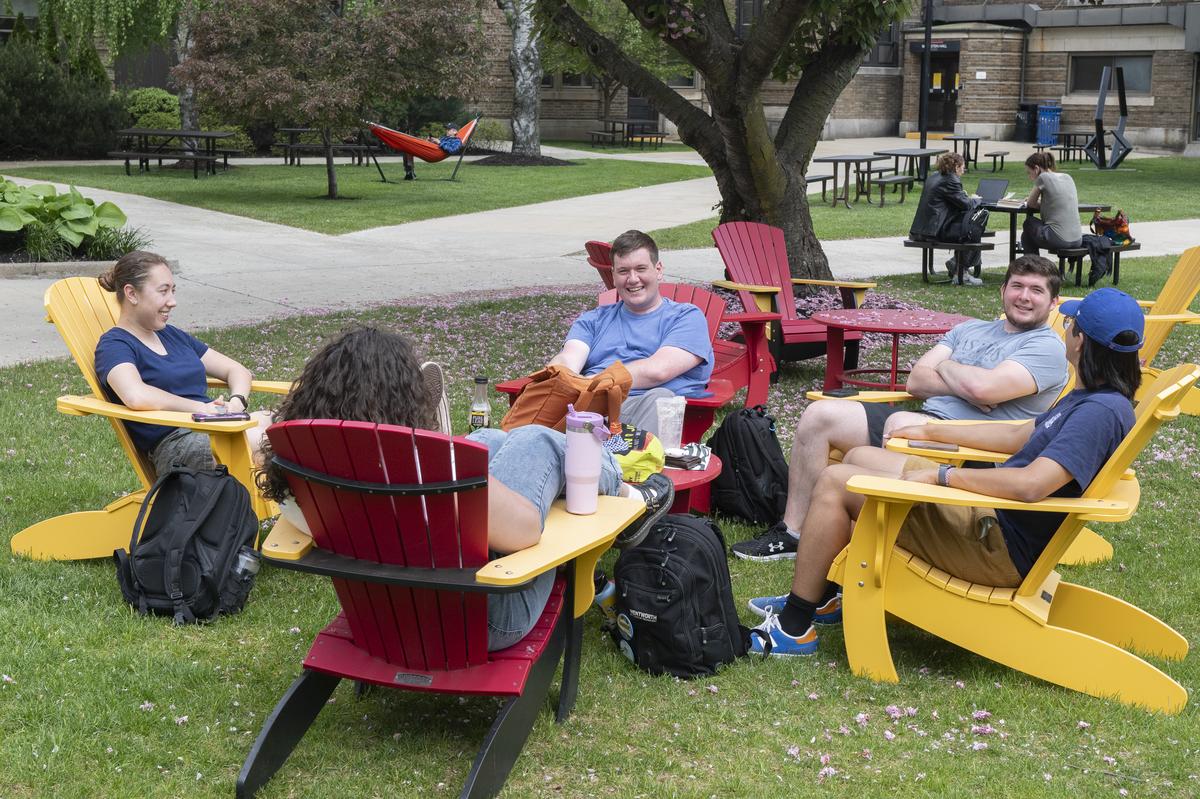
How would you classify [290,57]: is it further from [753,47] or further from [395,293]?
[753,47]

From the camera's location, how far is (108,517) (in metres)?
4.75

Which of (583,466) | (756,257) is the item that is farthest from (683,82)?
(583,466)

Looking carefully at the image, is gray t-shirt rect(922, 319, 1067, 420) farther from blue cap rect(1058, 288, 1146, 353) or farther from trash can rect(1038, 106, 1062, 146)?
trash can rect(1038, 106, 1062, 146)

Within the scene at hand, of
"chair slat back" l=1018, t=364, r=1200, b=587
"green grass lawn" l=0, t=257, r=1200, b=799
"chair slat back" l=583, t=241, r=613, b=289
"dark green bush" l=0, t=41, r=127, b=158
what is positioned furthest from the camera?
"dark green bush" l=0, t=41, r=127, b=158

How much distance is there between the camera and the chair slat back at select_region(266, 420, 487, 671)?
2887 mm

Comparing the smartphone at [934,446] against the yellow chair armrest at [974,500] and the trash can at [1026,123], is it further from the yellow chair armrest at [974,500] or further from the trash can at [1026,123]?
the trash can at [1026,123]

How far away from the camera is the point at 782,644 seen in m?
4.09

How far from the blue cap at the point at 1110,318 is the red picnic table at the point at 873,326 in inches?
137

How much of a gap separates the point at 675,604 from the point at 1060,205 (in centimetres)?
959

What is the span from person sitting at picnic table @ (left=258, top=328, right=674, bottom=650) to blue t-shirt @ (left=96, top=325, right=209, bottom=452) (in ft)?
5.43

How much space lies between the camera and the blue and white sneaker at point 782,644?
408 cm

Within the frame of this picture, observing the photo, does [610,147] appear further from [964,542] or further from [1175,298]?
[964,542]

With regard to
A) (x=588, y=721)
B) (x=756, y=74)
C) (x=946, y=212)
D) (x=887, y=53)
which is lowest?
(x=588, y=721)

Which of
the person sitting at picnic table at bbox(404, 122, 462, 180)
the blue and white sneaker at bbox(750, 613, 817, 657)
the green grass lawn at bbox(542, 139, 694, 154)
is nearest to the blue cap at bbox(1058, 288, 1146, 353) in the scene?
the blue and white sneaker at bbox(750, 613, 817, 657)
